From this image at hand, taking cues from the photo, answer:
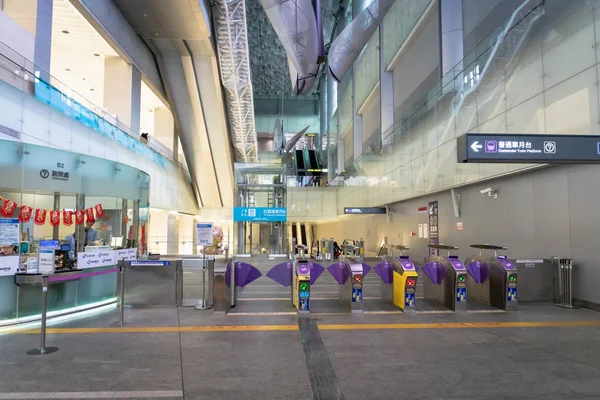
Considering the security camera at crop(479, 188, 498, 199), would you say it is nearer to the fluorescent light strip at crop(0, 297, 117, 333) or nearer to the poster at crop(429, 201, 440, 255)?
the poster at crop(429, 201, 440, 255)

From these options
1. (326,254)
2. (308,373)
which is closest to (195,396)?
(308,373)

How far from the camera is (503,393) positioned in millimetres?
3887

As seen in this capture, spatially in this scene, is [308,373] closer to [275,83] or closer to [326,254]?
[326,254]

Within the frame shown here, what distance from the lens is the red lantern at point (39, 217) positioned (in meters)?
7.46

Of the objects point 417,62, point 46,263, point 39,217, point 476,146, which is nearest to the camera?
point 476,146

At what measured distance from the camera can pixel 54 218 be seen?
779 centimetres

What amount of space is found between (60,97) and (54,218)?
6.67 metres

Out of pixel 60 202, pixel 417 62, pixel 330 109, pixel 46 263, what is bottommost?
pixel 46 263

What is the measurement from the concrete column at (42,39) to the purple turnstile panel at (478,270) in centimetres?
1209

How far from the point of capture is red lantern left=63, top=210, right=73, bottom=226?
7.93 metres

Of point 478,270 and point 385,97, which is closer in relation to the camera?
point 478,270

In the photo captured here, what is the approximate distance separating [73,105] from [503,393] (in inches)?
565

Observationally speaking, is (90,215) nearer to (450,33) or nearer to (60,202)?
(60,202)

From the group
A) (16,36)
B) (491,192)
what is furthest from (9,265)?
(491,192)
